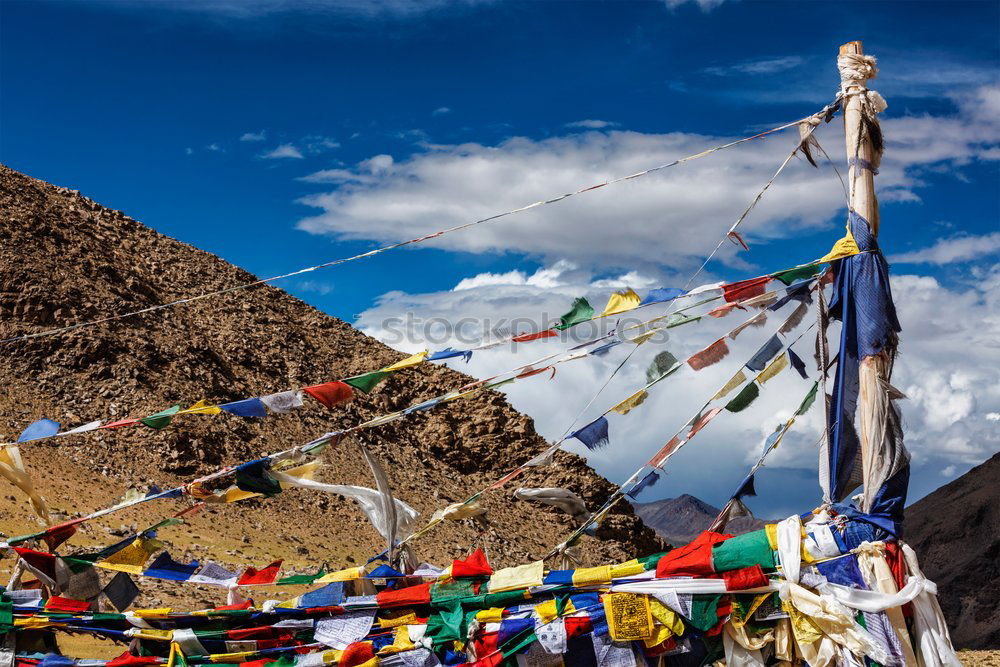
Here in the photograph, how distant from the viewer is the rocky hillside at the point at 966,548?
33750mm

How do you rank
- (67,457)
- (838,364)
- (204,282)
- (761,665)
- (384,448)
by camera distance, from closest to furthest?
(761,665) → (838,364) → (67,457) → (384,448) → (204,282)

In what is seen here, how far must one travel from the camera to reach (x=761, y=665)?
7.61 m

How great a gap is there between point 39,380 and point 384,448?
985 cm

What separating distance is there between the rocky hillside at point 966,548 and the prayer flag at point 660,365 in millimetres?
26554

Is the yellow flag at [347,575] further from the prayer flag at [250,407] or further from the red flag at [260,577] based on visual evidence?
the prayer flag at [250,407]

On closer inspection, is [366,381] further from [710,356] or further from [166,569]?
[710,356]

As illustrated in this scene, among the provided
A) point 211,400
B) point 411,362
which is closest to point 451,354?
point 411,362

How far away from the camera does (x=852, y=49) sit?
8.45 meters

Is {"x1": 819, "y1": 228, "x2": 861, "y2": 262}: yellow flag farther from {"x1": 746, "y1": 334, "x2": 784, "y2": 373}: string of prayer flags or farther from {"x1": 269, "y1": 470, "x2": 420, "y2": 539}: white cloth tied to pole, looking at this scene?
{"x1": 269, "y1": 470, "x2": 420, "y2": 539}: white cloth tied to pole

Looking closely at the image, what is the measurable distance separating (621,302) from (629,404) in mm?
840

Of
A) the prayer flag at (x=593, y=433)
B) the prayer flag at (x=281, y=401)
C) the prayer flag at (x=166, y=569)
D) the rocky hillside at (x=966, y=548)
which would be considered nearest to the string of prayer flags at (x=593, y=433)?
the prayer flag at (x=593, y=433)

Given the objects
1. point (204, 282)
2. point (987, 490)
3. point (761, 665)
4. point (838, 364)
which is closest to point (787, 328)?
point (838, 364)

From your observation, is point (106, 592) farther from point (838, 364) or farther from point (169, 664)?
point (838, 364)

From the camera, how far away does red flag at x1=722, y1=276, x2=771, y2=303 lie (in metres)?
8.54
